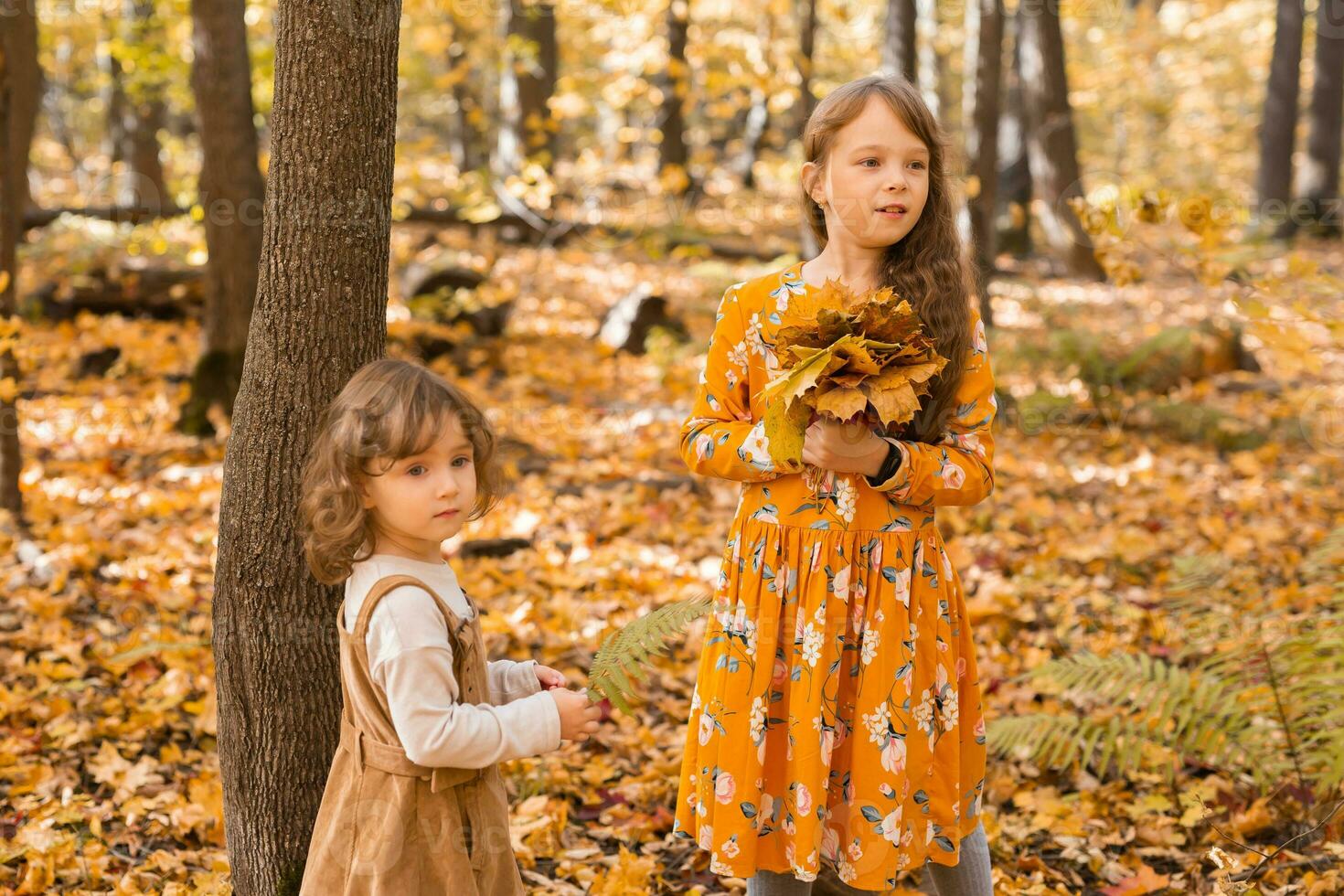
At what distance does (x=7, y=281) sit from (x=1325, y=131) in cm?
1683

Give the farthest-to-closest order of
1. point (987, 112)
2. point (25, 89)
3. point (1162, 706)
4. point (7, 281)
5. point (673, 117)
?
1. point (673, 117)
2. point (25, 89)
3. point (987, 112)
4. point (7, 281)
5. point (1162, 706)

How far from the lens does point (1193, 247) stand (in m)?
4.09

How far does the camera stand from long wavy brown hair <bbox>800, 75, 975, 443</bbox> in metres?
2.27

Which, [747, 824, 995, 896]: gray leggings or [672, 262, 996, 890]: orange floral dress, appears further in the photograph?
[747, 824, 995, 896]: gray leggings

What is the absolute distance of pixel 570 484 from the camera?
21.6 ft

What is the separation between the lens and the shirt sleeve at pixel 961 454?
219 cm

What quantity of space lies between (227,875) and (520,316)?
8302 mm

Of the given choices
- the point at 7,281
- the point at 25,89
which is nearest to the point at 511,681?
the point at 7,281

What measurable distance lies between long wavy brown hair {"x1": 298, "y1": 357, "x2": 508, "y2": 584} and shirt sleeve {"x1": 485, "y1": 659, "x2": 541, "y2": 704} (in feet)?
1.24

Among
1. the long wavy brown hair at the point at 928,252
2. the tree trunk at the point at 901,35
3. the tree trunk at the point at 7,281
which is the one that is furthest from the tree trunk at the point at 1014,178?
the long wavy brown hair at the point at 928,252

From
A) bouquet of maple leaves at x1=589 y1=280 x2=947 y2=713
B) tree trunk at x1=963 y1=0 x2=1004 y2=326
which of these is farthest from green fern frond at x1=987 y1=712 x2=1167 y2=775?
tree trunk at x1=963 y1=0 x2=1004 y2=326

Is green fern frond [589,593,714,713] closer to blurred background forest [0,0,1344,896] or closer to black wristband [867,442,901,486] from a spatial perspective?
black wristband [867,442,901,486]

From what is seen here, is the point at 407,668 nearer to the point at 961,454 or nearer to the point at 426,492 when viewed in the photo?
the point at 426,492

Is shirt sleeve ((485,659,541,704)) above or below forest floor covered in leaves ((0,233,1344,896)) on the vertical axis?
above
